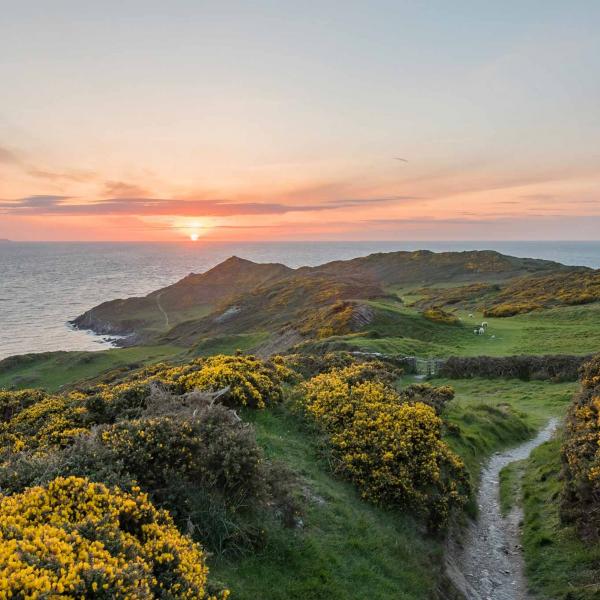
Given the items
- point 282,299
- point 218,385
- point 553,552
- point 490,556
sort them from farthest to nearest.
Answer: point 282,299 → point 218,385 → point 490,556 → point 553,552

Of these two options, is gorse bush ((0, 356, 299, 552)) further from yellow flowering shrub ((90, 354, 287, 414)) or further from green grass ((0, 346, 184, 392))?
green grass ((0, 346, 184, 392))

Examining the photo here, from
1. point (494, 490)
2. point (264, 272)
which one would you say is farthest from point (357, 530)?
A: point (264, 272)

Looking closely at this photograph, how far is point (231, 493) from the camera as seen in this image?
10.1m

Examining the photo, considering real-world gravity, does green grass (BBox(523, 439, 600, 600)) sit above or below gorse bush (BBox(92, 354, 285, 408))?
below

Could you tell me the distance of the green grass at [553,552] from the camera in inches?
480

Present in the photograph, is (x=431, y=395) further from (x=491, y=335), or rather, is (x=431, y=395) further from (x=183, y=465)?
(x=491, y=335)

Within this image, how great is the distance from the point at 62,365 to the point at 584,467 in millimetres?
78467

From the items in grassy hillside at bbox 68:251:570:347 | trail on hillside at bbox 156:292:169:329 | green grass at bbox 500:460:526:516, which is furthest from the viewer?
trail on hillside at bbox 156:292:169:329

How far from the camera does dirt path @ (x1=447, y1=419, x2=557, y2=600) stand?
42.7 ft

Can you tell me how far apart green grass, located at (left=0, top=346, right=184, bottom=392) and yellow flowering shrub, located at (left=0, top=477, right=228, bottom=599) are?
66.1 m

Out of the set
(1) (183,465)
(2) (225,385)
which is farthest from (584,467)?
(1) (183,465)

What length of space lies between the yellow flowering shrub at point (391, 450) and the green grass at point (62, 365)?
6021cm

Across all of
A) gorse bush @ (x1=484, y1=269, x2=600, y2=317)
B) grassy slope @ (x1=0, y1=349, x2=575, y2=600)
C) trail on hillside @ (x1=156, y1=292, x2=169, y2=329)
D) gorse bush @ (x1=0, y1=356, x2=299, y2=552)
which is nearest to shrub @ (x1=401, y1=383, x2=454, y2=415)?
grassy slope @ (x1=0, y1=349, x2=575, y2=600)

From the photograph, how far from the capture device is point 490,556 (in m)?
14.7
